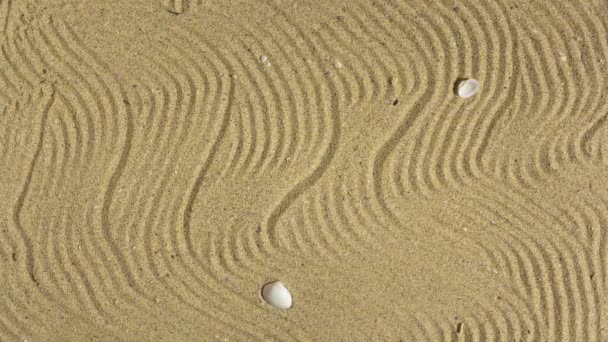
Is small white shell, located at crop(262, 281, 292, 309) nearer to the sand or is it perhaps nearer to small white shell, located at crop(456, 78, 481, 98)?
the sand

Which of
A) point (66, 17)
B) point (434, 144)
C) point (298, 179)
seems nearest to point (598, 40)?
point (434, 144)

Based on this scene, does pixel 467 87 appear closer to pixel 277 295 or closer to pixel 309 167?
pixel 309 167

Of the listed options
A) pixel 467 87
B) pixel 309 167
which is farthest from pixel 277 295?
pixel 467 87

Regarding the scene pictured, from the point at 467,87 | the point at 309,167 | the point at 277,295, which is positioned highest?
the point at 467,87

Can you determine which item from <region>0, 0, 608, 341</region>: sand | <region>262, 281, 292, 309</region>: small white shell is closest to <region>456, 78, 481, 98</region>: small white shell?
<region>0, 0, 608, 341</region>: sand

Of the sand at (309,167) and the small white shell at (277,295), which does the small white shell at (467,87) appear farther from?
the small white shell at (277,295)

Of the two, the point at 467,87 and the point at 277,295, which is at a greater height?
the point at 467,87

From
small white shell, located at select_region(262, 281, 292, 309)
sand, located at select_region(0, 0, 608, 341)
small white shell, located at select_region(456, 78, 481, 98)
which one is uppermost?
small white shell, located at select_region(456, 78, 481, 98)
